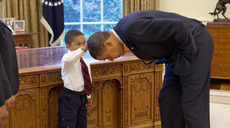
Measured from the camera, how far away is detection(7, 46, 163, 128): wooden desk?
2615 mm

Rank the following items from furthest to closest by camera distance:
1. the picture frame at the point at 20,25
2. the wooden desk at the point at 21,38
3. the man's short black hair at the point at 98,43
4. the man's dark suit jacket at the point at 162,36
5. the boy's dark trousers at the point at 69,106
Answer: the picture frame at the point at 20,25 < the wooden desk at the point at 21,38 < the boy's dark trousers at the point at 69,106 < the man's short black hair at the point at 98,43 < the man's dark suit jacket at the point at 162,36

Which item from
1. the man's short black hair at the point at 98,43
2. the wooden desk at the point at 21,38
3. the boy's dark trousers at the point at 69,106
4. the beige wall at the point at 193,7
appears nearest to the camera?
the man's short black hair at the point at 98,43

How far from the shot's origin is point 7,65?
6.60 feet

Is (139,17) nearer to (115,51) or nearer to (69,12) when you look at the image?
(115,51)

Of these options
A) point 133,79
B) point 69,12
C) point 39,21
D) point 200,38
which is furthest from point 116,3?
point 200,38

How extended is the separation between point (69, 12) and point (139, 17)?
5063 millimetres

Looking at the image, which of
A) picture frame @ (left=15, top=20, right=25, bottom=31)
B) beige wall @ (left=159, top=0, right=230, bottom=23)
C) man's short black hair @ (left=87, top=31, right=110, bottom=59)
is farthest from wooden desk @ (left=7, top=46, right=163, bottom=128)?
beige wall @ (left=159, top=0, right=230, bottom=23)

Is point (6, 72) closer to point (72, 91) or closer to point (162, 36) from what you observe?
point (72, 91)

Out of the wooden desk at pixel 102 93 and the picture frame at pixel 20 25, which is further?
the picture frame at pixel 20 25

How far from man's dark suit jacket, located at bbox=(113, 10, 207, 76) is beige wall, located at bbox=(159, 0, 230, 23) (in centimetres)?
529

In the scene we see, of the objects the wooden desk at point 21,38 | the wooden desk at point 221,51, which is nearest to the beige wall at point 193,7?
the wooden desk at point 221,51

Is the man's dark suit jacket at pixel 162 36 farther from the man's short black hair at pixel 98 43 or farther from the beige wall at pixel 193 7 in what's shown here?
the beige wall at pixel 193 7

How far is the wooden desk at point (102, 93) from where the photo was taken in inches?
103

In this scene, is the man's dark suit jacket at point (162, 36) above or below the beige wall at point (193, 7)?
below
